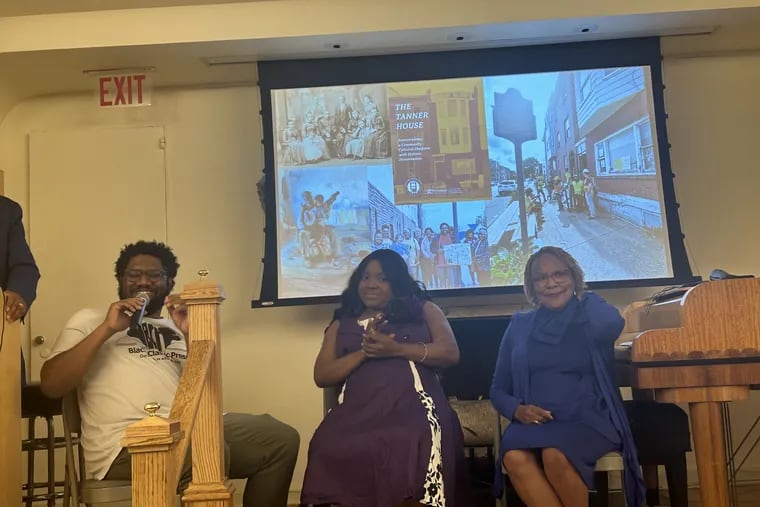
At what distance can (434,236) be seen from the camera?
394 cm

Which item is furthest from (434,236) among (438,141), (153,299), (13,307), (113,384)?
(13,307)

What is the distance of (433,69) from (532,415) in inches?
84.1

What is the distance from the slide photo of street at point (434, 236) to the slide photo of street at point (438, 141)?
6cm

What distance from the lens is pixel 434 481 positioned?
7.70 feet

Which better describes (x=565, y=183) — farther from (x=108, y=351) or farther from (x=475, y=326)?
(x=108, y=351)

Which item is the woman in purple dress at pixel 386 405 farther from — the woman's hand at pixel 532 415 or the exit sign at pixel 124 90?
the exit sign at pixel 124 90

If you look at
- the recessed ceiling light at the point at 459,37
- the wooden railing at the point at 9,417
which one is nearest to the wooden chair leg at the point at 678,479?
the recessed ceiling light at the point at 459,37

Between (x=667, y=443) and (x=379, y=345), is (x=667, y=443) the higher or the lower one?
the lower one

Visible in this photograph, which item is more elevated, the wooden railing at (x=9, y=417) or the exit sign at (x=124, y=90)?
the exit sign at (x=124, y=90)

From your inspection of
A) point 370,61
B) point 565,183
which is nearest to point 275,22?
point 370,61

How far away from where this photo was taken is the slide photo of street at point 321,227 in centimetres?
393

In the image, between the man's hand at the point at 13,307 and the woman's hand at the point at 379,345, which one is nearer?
the man's hand at the point at 13,307

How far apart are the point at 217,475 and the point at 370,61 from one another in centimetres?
263

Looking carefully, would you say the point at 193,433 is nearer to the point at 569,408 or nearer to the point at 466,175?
the point at 569,408
